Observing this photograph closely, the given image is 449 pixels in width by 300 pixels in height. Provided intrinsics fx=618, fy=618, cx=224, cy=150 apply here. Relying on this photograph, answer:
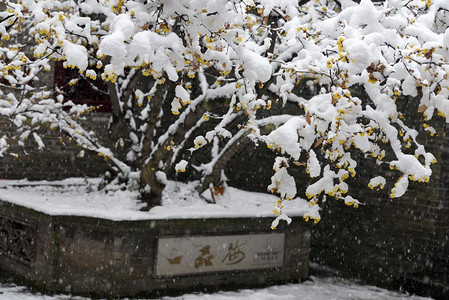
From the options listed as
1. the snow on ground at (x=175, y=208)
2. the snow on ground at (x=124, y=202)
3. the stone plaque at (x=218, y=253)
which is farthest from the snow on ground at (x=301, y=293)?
the snow on ground at (x=124, y=202)

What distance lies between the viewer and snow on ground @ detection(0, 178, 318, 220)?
8023mm

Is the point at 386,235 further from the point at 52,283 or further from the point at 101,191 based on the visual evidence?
the point at 52,283

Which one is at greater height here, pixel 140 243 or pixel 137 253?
pixel 140 243

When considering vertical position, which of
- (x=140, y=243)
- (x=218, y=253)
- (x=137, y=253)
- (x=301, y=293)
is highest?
(x=140, y=243)

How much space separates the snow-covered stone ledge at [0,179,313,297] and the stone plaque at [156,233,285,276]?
1 cm

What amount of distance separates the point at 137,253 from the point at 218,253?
1.21 m

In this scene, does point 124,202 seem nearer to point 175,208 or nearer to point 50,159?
point 175,208

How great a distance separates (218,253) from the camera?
8.57 meters

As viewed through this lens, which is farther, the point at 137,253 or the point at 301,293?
the point at 301,293

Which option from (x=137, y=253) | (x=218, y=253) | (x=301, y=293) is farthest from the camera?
(x=301, y=293)

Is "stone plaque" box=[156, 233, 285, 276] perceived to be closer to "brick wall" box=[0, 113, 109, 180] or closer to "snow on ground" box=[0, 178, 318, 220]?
"snow on ground" box=[0, 178, 318, 220]

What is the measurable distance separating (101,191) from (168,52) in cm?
535

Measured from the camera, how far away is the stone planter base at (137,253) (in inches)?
308

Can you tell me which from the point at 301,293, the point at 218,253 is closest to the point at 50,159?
the point at 218,253
